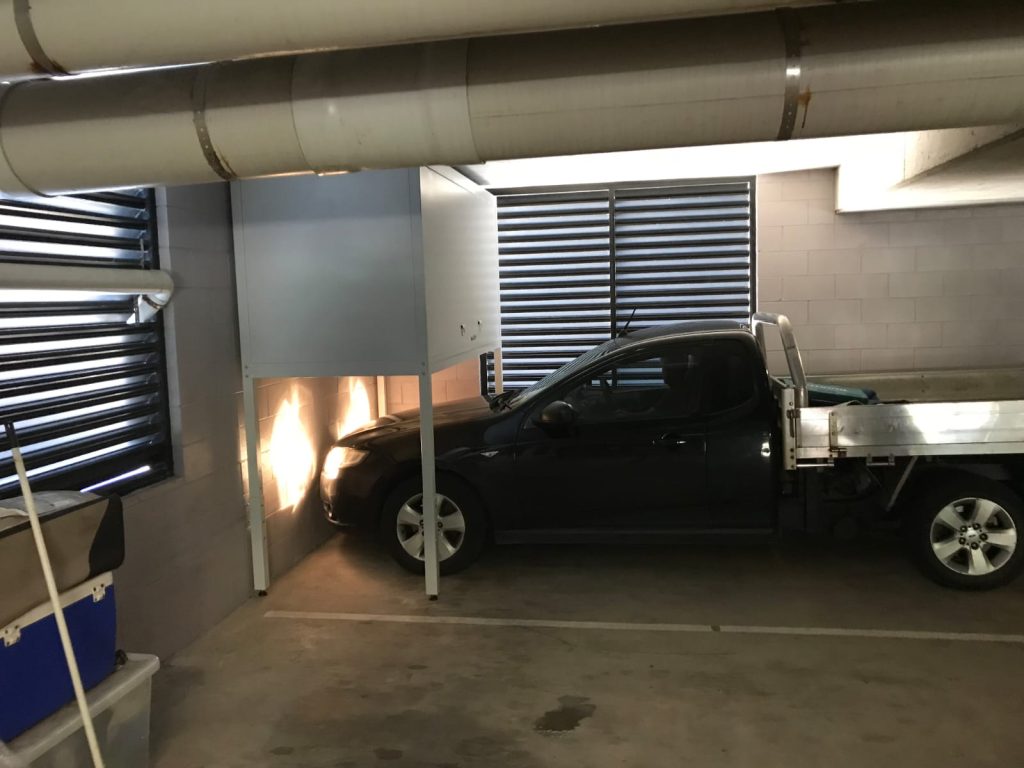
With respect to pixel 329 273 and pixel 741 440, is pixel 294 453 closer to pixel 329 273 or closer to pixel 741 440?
pixel 329 273

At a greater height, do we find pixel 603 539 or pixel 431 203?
pixel 431 203

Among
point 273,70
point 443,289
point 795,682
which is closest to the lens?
point 273,70

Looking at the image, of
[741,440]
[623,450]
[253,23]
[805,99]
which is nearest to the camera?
[253,23]

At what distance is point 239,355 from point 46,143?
2184 mm

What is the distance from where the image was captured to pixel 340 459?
18.2 feet

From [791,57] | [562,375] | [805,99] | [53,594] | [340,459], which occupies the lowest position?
[340,459]

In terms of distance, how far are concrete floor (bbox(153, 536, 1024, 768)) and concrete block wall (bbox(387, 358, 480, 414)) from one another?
2533mm

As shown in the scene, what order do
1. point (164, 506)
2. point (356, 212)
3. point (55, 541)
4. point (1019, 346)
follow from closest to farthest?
point (55, 541) < point (164, 506) < point (356, 212) < point (1019, 346)

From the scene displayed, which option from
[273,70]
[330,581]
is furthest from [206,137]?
[330,581]

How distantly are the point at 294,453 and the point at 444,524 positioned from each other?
1.33 metres

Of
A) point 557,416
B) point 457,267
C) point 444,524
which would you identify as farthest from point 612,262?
point 444,524

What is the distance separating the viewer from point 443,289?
516cm

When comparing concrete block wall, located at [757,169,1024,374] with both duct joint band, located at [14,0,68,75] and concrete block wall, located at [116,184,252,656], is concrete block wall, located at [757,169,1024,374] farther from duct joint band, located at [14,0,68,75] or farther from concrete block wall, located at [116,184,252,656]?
duct joint band, located at [14,0,68,75]

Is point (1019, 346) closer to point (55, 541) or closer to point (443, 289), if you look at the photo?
point (443, 289)
